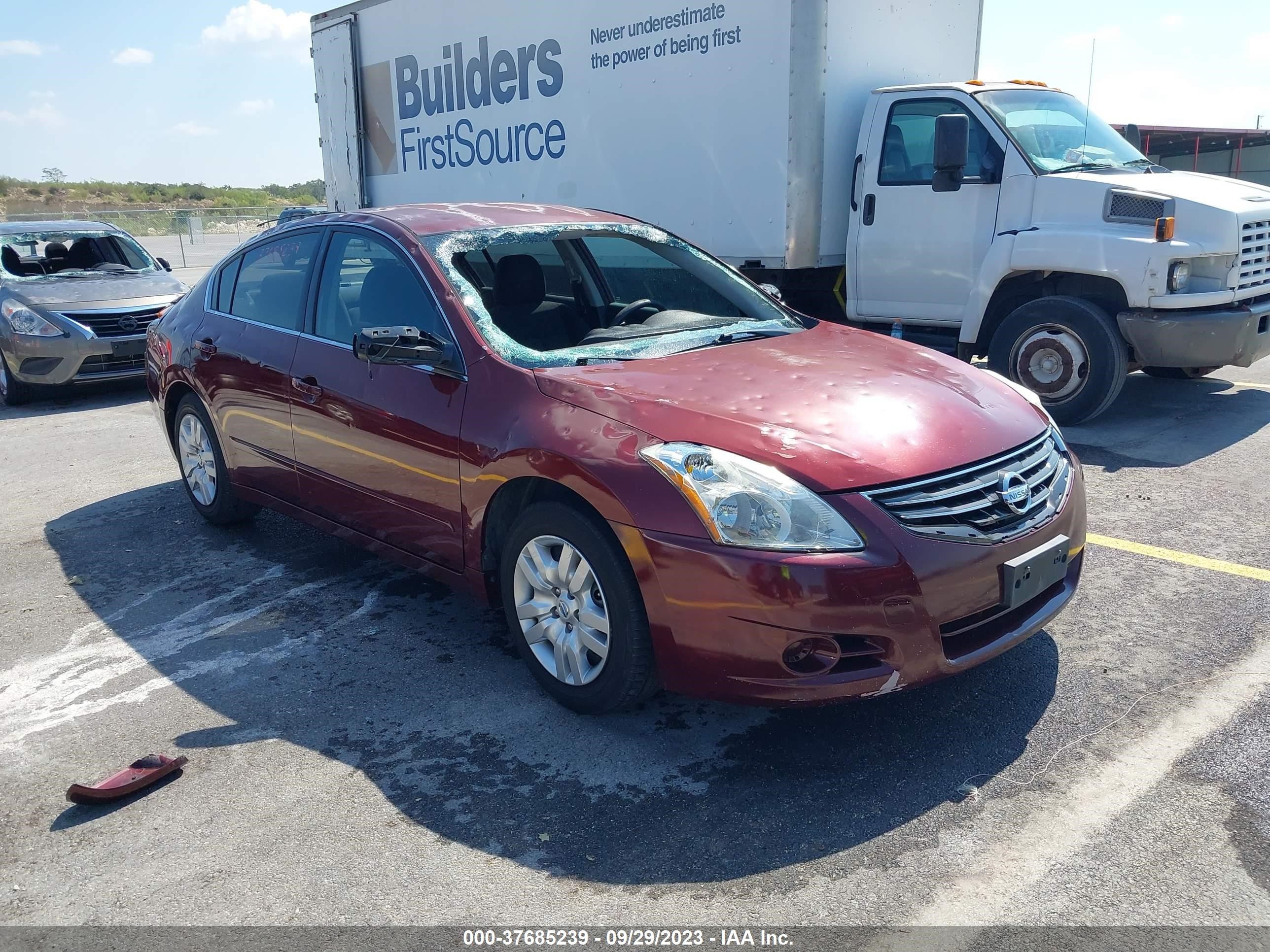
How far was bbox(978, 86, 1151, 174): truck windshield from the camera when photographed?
23.6 feet

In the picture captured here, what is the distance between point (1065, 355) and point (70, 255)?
362 inches

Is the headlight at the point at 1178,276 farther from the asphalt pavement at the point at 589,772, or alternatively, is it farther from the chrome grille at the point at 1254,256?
the asphalt pavement at the point at 589,772

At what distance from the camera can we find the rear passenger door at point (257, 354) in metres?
4.72

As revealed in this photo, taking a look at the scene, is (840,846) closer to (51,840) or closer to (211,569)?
(51,840)

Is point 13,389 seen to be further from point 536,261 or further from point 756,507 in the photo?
point 756,507

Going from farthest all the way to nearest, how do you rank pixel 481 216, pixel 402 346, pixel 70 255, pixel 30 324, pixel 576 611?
pixel 70 255, pixel 30 324, pixel 481 216, pixel 402 346, pixel 576 611

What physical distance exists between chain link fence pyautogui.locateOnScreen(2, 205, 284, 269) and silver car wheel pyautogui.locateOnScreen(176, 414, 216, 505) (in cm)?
2530

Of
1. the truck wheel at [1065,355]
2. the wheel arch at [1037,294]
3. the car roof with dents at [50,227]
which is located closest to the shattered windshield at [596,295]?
the truck wheel at [1065,355]

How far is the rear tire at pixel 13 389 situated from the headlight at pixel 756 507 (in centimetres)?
845

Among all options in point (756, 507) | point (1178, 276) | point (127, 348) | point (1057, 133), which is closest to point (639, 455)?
point (756, 507)

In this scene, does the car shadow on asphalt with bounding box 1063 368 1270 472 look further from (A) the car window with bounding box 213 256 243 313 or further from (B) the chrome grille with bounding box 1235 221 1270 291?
(A) the car window with bounding box 213 256 243 313

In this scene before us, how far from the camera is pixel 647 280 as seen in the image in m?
4.71

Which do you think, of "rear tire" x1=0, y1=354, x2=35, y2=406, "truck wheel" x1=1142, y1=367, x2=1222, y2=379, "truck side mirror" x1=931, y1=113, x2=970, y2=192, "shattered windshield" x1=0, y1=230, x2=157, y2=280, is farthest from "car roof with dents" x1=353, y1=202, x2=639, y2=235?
"shattered windshield" x1=0, y1=230, x2=157, y2=280

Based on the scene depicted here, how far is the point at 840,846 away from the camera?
274cm
